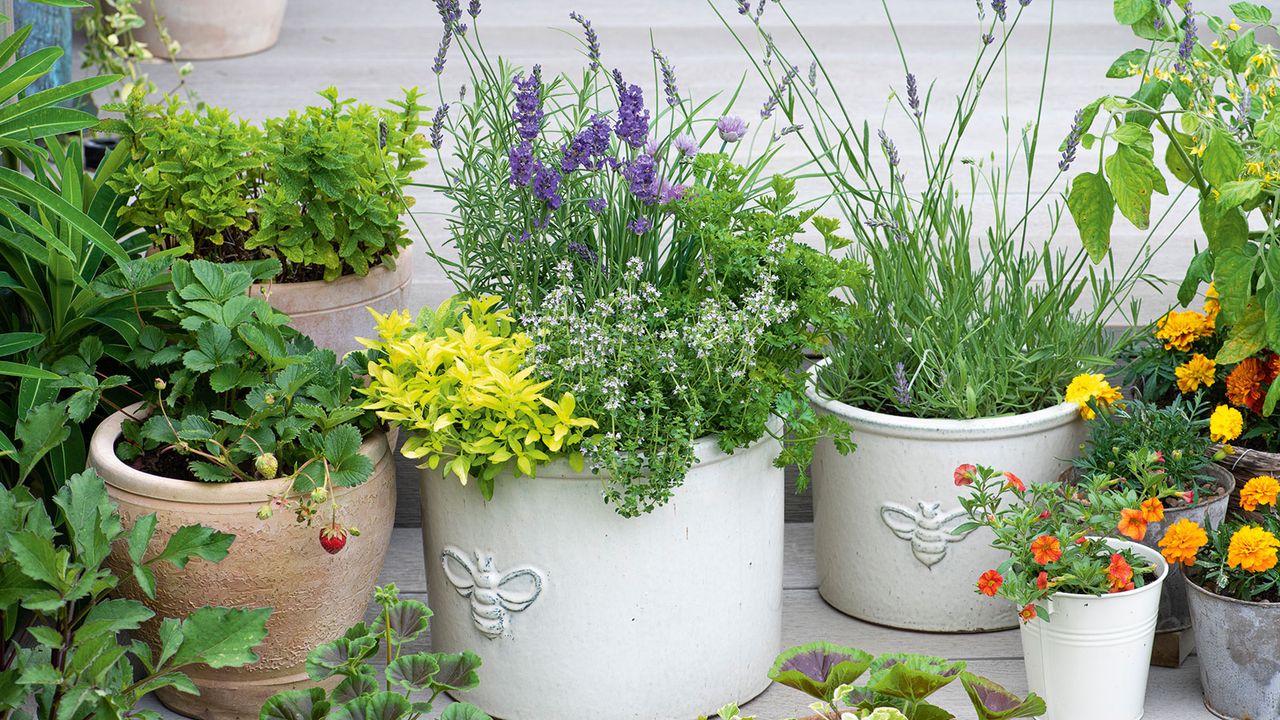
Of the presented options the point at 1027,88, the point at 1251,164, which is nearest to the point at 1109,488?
the point at 1251,164

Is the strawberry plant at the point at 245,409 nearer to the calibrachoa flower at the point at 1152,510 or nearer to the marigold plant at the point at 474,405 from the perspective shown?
the marigold plant at the point at 474,405

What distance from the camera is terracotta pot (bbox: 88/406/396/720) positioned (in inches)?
62.9

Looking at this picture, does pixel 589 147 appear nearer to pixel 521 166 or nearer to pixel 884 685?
pixel 521 166

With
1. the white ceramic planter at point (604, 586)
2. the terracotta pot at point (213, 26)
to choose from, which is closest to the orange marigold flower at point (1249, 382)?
the white ceramic planter at point (604, 586)

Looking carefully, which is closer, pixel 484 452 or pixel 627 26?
pixel 484 452

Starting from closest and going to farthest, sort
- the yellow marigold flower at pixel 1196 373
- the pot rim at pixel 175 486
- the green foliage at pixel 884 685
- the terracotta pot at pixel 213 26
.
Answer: the green foliage at pixel 884 685
the pot rim at pixel 175 486
the yellow marigold flower at pixel 1196 373
the terracotta pot at pixel 213 26

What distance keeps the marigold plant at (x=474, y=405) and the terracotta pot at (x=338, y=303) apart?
0.33 metres

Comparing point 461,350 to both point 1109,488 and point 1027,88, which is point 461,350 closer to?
point 1109,488

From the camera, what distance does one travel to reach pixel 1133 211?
1750 mm

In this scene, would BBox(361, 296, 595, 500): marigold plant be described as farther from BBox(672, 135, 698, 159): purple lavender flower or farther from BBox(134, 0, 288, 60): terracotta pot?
BBox(134, 0, 288, 60): terracotta pot

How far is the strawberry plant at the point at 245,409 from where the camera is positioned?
162 centimetres

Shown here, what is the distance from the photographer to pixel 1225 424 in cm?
182

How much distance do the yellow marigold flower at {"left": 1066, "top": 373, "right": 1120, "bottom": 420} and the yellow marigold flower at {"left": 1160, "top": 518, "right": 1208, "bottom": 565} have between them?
235 mm

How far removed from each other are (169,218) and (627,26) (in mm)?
3162
